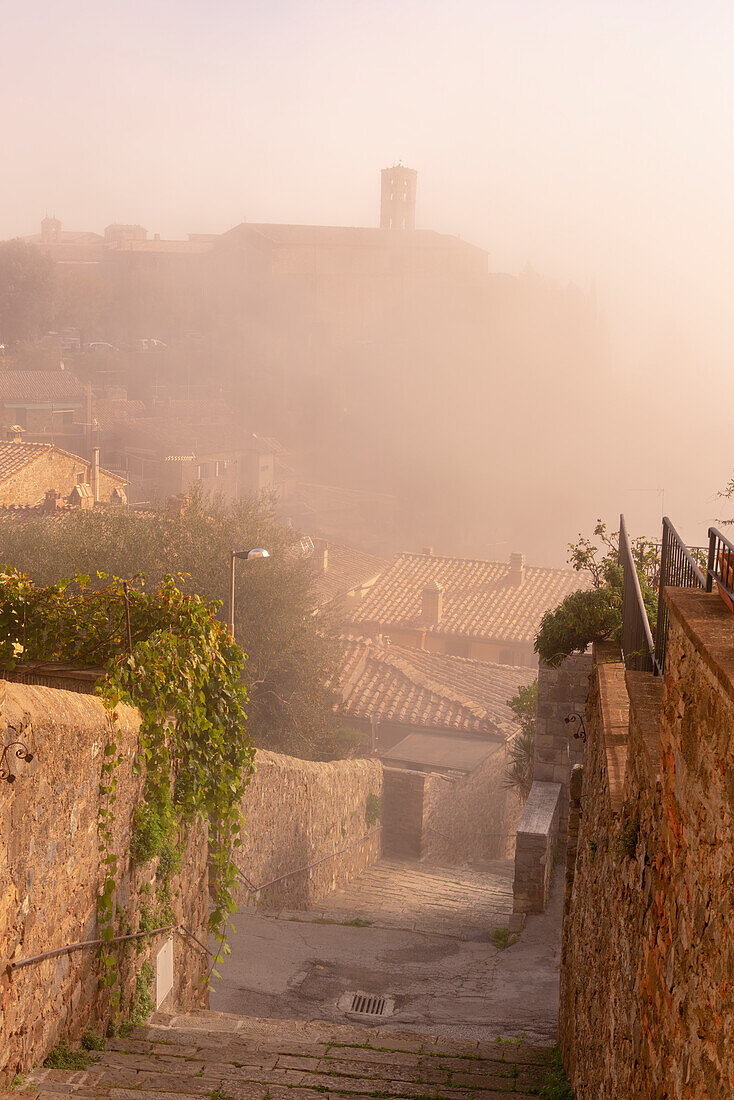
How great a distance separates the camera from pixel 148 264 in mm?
98750

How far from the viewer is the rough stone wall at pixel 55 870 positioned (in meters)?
4.57

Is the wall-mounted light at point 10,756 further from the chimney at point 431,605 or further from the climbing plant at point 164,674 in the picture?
the chimney at point 431,605

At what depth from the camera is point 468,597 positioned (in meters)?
38.8

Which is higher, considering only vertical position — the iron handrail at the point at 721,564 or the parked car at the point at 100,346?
the parked car at the point at 100,346

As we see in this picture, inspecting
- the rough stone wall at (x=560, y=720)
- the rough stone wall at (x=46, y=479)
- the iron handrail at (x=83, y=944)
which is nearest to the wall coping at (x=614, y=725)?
the iron handrail at (x=83, y=944)

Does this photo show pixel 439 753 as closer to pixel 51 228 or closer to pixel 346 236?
pixel 346 236

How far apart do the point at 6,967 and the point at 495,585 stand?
35.8 metres

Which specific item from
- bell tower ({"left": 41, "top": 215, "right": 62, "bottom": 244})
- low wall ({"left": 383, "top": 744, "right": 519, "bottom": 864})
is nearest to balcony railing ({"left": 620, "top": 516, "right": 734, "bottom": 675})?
low wall ({"left": 383, "top": 744, "right": 519, "bottom": 864})

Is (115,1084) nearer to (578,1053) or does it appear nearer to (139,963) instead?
(139,963)

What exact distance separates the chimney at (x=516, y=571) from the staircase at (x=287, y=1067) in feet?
109

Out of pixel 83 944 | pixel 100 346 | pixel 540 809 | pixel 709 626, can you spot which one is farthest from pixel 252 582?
pixel 100 346

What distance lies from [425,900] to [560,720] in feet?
11.2

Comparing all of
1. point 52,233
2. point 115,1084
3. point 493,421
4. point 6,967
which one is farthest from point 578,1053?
point 52,233

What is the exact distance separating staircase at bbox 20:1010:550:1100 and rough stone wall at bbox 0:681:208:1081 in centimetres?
30
